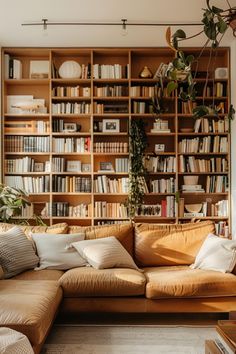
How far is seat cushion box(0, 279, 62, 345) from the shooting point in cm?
240

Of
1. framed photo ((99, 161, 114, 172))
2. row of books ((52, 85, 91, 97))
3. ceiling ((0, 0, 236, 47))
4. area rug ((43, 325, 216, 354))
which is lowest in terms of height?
area rug ((43, 325, 216, 354))

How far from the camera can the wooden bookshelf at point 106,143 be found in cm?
574

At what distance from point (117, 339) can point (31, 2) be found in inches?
133

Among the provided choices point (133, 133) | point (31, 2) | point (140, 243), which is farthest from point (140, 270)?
point (31, 2)

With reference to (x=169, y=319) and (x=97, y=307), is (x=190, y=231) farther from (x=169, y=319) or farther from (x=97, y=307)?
(x=97, y=307)

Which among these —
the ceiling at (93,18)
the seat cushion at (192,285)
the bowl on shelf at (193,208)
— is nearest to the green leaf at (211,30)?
the seat cushion at (192,285)

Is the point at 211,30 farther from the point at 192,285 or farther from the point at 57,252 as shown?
the point at 57,252

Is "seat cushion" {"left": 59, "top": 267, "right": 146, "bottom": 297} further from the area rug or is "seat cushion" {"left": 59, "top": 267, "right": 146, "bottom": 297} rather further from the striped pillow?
the striped pillow

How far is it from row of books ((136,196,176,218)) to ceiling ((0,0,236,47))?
7.08 ft

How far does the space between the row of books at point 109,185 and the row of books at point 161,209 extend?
Result: 0.35 metres

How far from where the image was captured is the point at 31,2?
4336 mm

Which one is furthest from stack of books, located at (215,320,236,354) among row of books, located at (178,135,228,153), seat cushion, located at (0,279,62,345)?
row of books, located at (178,135,228,153)

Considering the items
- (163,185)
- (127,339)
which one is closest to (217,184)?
(163,185)

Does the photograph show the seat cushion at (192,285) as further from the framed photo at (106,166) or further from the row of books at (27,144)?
the row of books at (27,144)
